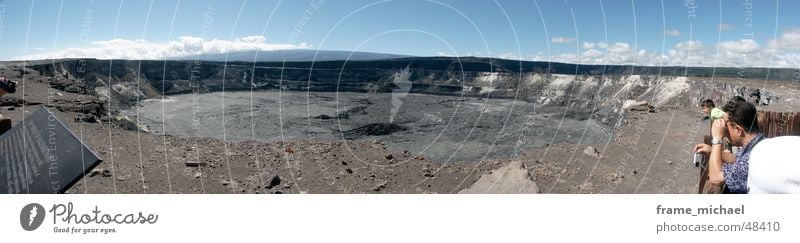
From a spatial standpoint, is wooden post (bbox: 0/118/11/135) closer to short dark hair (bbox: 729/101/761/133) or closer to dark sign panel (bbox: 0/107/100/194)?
dark sign panel (bbox: 0/107/100/194)

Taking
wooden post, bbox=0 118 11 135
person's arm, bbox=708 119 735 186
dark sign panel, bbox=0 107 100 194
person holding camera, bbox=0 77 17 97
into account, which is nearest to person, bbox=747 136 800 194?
person's arm, bbox=708 119 735 186

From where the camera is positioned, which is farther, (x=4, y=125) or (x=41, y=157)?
(x=4, y=125)

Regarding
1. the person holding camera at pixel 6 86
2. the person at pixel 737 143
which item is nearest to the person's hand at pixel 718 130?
the person at pixel 737 143

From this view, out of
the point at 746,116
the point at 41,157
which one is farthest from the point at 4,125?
the point at 746,116

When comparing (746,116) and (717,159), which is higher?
(746,116)

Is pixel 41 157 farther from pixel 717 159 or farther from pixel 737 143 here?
pixel 737 143
